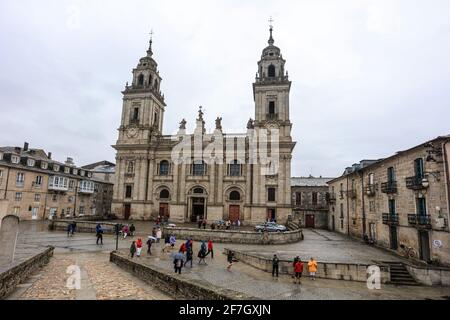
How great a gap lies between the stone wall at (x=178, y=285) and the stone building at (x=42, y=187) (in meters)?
29.9

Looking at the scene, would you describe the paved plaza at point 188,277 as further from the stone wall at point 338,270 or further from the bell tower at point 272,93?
the bell tower at point 272,93

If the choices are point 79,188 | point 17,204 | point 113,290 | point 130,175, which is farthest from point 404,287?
point 79,188

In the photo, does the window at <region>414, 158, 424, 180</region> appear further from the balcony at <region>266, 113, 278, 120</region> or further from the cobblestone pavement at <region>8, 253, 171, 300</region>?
the balcony at <region>266, 113, 278, 120</region>

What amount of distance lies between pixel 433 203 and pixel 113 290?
64.1 feet

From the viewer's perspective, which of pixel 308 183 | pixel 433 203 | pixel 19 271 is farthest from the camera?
pixel 308 183

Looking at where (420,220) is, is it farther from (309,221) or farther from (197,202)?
(197,202)

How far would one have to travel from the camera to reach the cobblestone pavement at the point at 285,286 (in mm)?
11969

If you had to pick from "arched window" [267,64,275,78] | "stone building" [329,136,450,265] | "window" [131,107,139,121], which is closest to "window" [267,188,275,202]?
"stone building" [329,136,450,265]

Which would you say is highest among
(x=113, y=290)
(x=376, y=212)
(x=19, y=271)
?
(x=376, y=212)

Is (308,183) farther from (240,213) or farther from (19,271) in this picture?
(19,271)

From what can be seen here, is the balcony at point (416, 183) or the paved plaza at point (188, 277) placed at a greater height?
the balcony at point (416, 183)

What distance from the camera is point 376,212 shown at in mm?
25016

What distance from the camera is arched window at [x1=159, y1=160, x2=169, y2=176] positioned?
4245 cm

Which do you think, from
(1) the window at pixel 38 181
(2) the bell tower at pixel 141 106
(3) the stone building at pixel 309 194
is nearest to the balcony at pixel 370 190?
(3) the stone building at pixel 309 194
